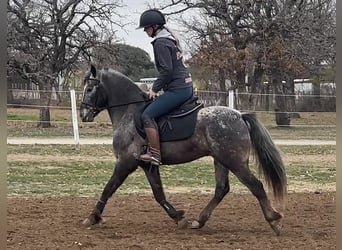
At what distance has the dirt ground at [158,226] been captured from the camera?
19.0ft

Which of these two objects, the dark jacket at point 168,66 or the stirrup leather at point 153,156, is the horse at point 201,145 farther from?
the dark jacket at point 168,66

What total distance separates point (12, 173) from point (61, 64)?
19540mm

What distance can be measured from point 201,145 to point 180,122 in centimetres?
33

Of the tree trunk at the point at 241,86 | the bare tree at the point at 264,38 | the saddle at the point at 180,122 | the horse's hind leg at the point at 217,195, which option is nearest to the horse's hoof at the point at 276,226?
the horse's hind leg at the point at 217,195

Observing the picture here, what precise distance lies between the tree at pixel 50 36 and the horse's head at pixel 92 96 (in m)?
21.5

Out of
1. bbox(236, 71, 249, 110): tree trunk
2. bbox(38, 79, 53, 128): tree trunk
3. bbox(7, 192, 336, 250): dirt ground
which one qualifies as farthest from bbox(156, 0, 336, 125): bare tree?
bbox(7, 192, 336, 250): dirt ground

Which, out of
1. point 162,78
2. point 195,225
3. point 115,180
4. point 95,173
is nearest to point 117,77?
point 162,78

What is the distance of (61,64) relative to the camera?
105 feet

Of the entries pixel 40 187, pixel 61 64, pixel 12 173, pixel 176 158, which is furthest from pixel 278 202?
pixel 61 64

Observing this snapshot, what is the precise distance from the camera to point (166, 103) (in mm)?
6422

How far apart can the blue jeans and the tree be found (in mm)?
22293

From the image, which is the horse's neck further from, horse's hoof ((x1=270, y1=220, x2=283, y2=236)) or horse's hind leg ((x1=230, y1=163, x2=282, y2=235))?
horse's hoof ((x1=270, y1=220, x2=283, y2=236))

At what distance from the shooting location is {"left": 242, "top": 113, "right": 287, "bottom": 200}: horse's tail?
6441 mm

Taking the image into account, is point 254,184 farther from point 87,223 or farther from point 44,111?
point 44,111
